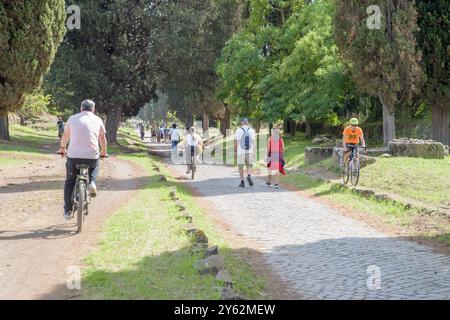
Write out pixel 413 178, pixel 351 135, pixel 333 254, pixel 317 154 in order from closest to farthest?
1. pixel 333 254
2. pixel 413 178
3. pixel 351 135
4. pixel 317 154

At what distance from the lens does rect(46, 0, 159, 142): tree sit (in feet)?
124

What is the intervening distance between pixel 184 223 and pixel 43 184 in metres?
8.59

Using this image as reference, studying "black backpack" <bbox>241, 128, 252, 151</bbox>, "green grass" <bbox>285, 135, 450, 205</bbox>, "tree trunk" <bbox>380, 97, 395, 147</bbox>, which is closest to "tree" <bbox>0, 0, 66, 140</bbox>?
"black backpack" <bbox>241, 128, 252, 151</bbox>

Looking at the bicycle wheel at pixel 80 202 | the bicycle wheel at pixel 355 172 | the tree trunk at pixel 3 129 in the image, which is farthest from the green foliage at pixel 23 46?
the bicycle wheel at pixel 80 202

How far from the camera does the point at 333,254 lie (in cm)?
870

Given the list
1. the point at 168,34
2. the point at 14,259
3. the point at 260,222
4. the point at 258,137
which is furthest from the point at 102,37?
the point at 14,259

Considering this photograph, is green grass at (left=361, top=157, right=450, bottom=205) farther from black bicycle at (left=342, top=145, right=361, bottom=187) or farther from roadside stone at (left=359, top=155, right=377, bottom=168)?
black bicycle at (left=342, top=145, right=361, bottom=187)

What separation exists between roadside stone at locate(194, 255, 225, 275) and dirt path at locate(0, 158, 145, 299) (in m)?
1.46

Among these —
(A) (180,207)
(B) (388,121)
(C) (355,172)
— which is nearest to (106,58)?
(B) (388,121)

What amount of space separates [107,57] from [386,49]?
73.9 ft

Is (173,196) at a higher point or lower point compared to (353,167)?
lower

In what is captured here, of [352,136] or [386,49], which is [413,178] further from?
[386,49]

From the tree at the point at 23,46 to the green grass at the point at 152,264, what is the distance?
14092 mm
